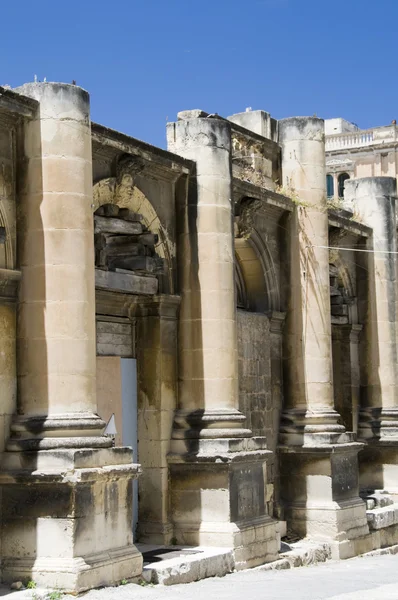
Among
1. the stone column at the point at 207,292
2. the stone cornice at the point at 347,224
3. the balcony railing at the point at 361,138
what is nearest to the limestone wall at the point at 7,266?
the stone column at the point at 207,292

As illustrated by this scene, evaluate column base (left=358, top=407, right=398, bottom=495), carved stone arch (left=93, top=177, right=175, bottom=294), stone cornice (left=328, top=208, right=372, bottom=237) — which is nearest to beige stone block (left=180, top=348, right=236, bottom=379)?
carved stone arch (left=93, top=177, right=175, bottom=294)

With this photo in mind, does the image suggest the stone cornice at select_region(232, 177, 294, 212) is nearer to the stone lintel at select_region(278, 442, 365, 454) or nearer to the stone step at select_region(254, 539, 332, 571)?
the stone lintel at select_region(278, 442, 365, 454)

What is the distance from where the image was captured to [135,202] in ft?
51.0

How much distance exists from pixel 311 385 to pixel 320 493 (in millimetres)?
1852

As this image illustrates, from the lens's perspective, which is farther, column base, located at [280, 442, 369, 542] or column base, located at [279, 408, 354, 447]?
column base, located at [279, 408, 354, 447]

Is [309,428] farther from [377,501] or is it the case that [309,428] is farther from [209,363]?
[209,363]

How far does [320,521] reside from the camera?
18.5 metres

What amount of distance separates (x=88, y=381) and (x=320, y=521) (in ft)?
23.1

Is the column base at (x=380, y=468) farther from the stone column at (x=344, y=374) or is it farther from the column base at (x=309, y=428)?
the column base at (x=309, y=428)

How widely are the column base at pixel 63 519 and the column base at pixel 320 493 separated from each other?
6473 mm

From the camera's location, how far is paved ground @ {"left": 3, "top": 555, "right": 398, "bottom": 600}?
40.5 feet

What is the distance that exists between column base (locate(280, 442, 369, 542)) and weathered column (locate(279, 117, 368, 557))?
0.02m

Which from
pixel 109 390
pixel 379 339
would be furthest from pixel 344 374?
pixel 109 390

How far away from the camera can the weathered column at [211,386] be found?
15.4 metres
